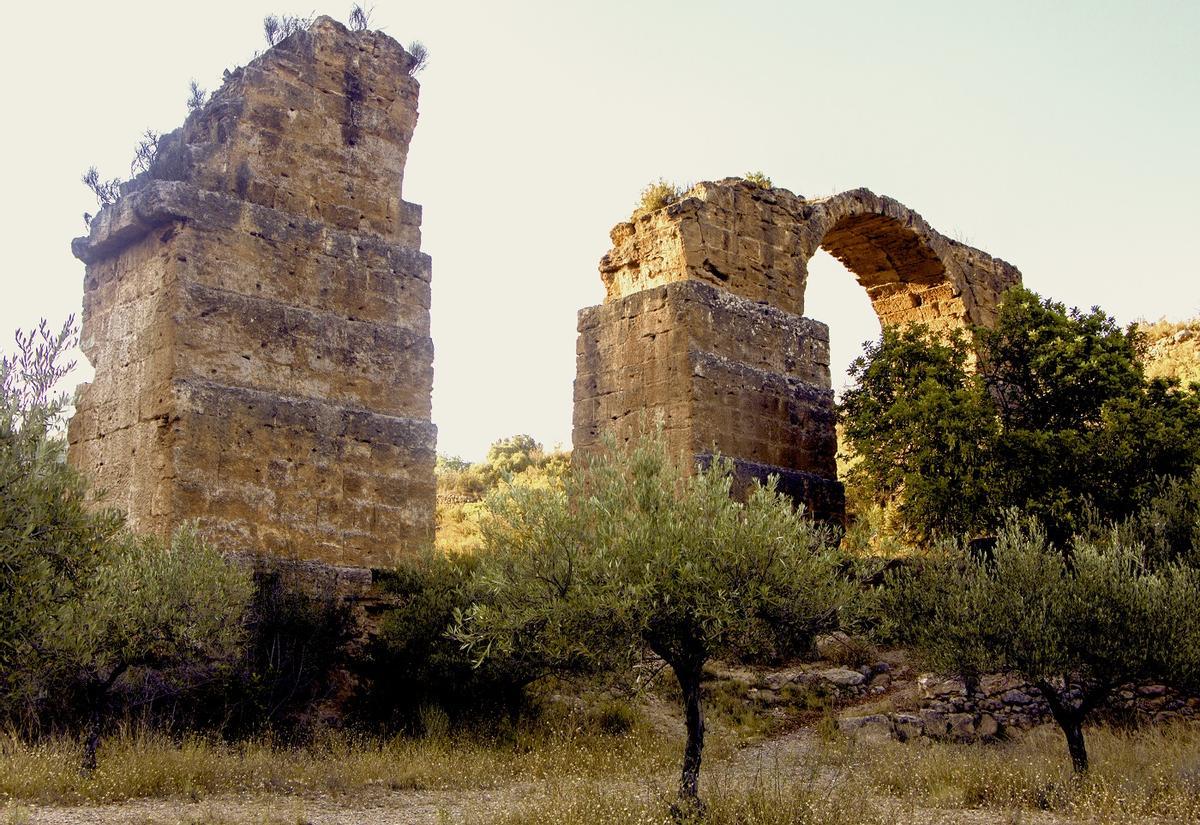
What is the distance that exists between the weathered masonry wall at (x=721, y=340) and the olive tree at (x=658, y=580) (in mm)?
3425

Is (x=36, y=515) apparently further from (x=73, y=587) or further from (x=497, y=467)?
(x=497, y=467)

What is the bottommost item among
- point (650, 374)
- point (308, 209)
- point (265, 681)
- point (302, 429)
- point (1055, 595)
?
point (265, 681)

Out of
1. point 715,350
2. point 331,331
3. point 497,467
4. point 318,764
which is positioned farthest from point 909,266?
point 497,467

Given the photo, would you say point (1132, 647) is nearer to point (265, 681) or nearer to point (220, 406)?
point (265, 681)

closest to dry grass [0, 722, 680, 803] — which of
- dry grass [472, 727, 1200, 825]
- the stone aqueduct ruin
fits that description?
dry grass [472, 727, 1200, 825]

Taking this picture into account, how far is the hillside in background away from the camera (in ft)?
65.3

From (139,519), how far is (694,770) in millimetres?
4930

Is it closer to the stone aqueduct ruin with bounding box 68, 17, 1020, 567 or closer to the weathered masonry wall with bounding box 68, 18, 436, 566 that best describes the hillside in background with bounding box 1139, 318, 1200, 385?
the stone aqueduct ruin with bounding box 68, 17, 1020, 567

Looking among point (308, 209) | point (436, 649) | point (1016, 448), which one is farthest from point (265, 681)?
point (1016, 448)

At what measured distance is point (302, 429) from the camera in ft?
30.9

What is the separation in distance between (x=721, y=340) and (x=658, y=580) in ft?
16.3

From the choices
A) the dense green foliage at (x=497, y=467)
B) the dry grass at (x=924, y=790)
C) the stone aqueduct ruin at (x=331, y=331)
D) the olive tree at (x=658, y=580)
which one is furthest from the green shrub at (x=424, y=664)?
Answer: the dense green foliage at (x=497, y=467)

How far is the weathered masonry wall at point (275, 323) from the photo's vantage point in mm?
8961

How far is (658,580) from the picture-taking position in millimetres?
6375
